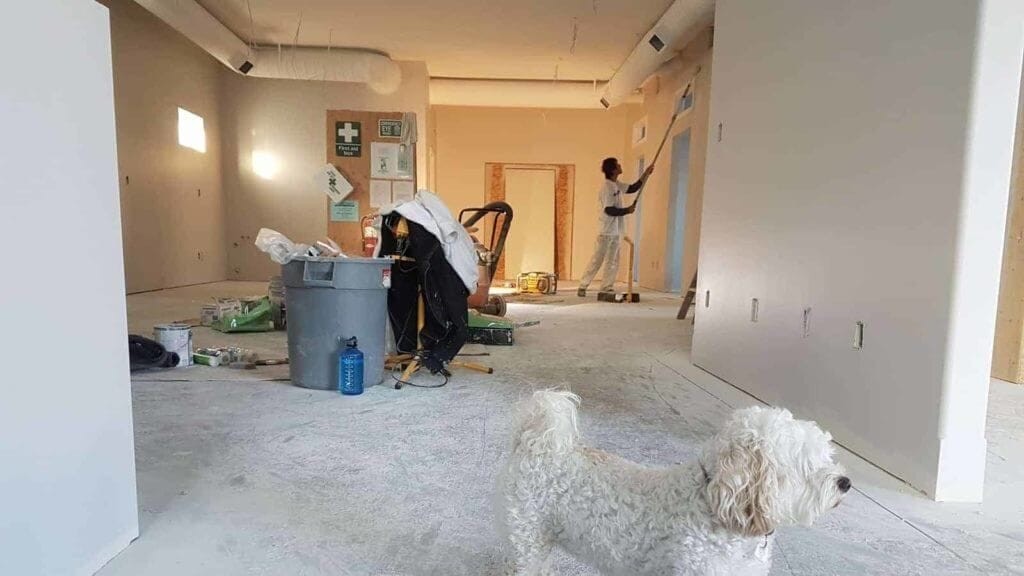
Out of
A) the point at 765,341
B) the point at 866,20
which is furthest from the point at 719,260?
the point at 866,20

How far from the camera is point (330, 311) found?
2.51 meters

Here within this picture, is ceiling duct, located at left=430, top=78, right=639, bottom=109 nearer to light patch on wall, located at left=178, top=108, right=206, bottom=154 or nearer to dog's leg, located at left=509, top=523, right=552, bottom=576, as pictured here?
light patch on wall, located at left=178, top=108, right=206, bottom=154

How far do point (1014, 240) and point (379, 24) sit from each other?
6452 millimetres

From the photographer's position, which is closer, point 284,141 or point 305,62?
point 305,62

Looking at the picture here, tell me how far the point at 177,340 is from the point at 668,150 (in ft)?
22.2

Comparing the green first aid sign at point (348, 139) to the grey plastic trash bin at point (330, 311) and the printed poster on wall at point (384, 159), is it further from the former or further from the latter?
the grey plastic trash bin at point (330, 311)

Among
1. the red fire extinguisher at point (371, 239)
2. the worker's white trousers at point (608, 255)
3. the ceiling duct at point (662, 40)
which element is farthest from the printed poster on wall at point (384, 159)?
the ceiling duct at point (662, 40)

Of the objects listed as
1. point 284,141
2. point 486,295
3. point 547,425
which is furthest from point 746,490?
point 284,141

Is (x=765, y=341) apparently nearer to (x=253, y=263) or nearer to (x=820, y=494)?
(x=820, y=494)

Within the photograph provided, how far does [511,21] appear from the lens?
20.4 feet

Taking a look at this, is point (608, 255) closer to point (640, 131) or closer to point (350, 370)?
point (640, 131)

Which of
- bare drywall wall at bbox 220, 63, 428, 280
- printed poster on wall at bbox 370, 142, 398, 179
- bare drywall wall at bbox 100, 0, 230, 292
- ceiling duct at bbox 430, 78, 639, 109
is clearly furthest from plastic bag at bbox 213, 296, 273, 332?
ceiling duct at bbox 430, 78, 639, 109

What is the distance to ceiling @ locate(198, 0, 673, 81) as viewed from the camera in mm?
5797

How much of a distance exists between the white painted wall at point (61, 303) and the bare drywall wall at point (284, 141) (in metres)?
6.99
